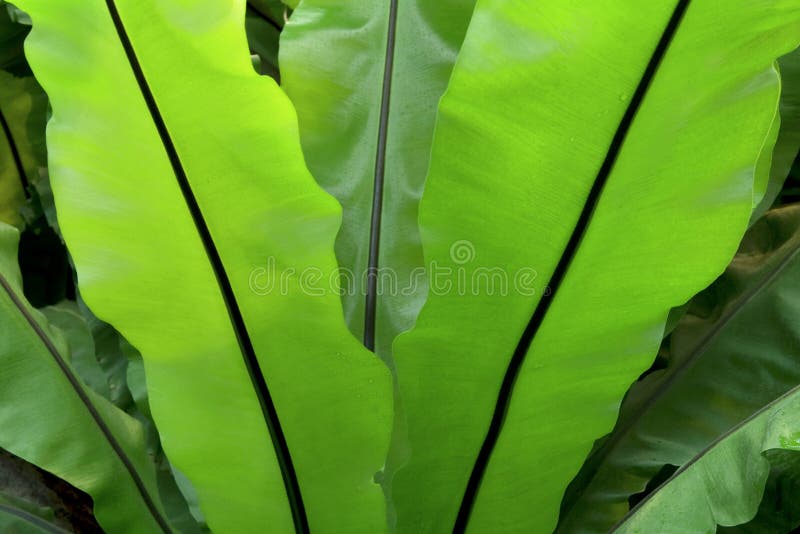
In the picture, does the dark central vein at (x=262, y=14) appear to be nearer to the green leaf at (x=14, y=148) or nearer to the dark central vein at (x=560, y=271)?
the green leaf at (x=14, y=148)

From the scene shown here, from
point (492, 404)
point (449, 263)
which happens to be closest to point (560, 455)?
point (492, 404)

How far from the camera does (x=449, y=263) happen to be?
46cm

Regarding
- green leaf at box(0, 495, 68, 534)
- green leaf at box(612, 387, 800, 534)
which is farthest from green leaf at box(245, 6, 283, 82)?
green leaf at box(612, 387, 800, 534)

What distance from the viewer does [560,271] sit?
18.1 inches

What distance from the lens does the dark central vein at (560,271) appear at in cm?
40

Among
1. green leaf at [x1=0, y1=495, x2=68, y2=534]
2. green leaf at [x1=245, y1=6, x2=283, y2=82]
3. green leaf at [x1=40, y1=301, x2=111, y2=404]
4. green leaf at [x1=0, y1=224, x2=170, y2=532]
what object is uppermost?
green leaf at [x1=245, y1=6, x2=283, y2=82]

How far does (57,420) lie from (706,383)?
525 mm

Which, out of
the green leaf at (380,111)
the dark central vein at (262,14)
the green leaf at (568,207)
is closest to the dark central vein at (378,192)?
the green leaf at (380,111)

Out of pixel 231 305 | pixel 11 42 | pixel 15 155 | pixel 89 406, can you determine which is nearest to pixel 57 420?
pixel 89 406

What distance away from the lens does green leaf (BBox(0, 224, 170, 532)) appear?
0.55 meters

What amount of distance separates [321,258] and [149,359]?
13 centimetres

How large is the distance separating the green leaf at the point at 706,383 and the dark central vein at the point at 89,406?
0.35 m

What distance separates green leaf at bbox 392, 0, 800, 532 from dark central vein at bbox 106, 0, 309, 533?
0.30 feet

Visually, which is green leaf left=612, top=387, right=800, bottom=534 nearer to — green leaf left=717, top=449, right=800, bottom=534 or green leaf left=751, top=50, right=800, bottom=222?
green leaf left=717, top=449, right=800, bottom=534
